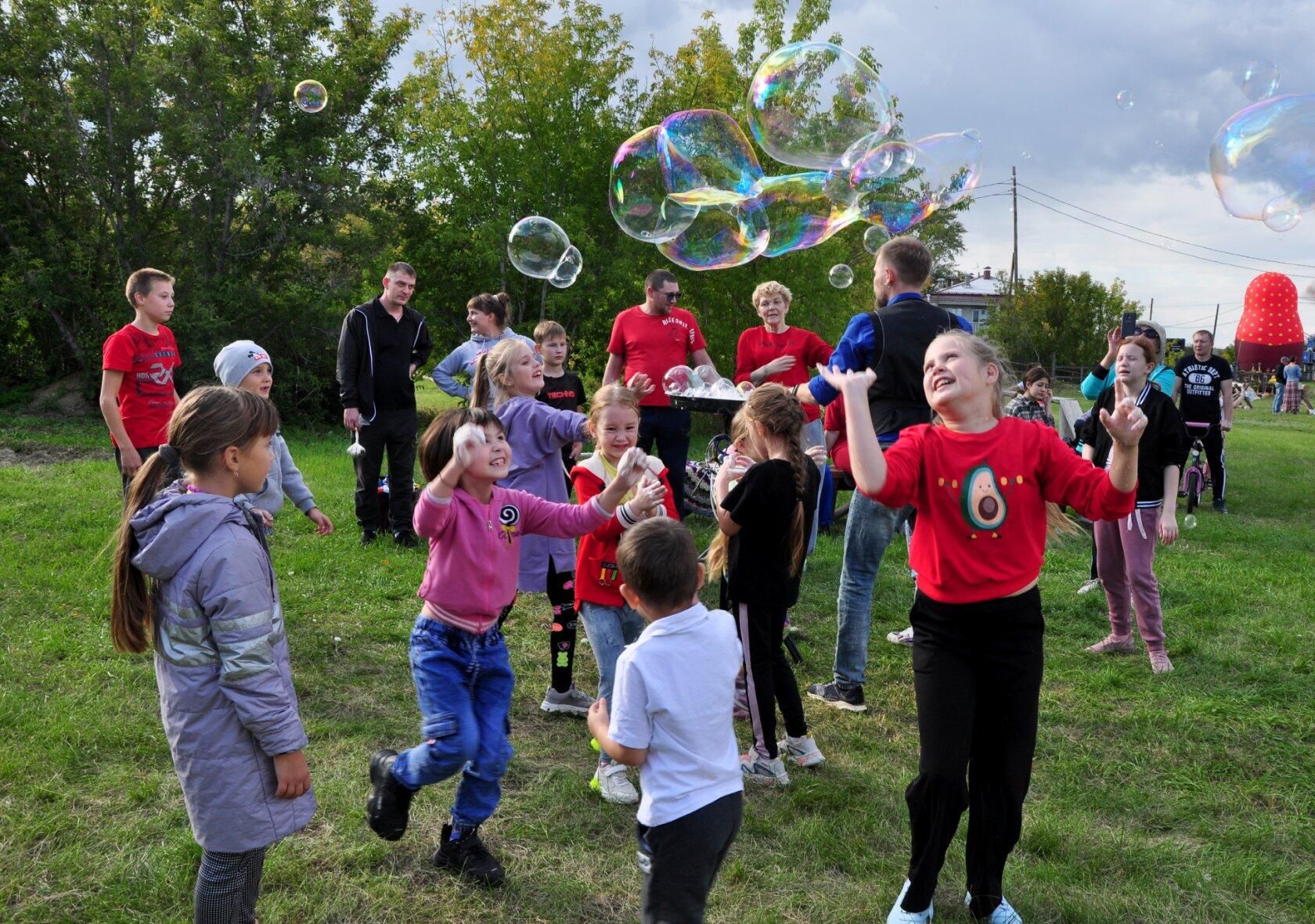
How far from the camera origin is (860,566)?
446 centimetres

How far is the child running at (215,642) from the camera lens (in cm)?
229

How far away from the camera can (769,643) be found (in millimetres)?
3785

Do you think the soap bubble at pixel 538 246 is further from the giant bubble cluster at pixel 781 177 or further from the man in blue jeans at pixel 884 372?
the man in blue jeans at pixel 884 372

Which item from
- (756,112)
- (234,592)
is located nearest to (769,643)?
(234,592)

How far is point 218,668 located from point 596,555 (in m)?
1.70

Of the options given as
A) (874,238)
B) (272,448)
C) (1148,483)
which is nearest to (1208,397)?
(874,238)

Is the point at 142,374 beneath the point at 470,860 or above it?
above

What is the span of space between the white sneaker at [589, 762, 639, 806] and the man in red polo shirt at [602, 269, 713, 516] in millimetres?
3110

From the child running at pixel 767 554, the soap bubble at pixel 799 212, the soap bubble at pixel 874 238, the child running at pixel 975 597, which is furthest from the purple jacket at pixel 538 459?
the soap bubble at pixel 874 238

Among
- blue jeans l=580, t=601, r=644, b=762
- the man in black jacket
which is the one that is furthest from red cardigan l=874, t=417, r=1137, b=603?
the man in black jacket

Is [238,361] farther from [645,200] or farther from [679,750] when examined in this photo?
[645,200]

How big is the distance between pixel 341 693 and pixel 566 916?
2.12 metres

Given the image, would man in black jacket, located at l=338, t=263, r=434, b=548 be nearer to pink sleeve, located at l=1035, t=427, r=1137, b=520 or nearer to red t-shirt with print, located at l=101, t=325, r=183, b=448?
red t-shirt with print, located at l=101, t=325, r=183, b=448

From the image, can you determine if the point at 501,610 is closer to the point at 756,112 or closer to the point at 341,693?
the point at 341,693
